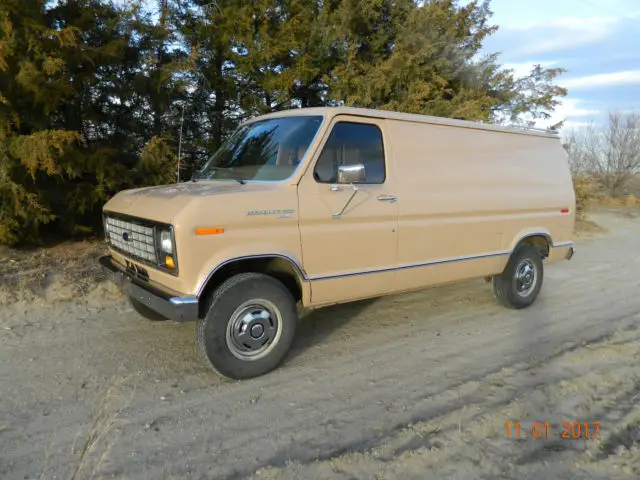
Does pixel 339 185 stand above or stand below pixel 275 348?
above

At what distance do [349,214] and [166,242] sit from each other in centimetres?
158

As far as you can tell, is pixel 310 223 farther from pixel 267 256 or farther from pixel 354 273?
pixel 354 273

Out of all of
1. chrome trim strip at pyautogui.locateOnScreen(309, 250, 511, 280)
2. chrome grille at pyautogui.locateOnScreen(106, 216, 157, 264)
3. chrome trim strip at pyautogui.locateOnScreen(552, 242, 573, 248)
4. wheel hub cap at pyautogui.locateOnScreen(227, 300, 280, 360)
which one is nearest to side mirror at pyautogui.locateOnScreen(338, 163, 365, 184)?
chrome trim strip at pyautogui.locateOnScreen(309, 250, 511, 280)

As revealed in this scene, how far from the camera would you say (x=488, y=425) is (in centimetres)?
301

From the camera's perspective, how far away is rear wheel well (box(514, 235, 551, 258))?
5.78 meters

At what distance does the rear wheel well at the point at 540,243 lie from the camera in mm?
5777

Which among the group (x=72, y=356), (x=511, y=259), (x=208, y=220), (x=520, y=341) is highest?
(x=208, y=220)

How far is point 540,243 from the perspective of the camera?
595cm

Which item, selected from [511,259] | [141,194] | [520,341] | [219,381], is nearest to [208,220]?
[141,194]

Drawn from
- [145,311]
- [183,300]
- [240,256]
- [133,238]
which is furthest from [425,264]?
[145,311]

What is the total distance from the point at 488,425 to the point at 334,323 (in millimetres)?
2298

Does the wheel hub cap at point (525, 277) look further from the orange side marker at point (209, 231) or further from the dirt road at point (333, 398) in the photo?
the orange side marker at point (209, 231)

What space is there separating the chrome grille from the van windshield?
0.93m

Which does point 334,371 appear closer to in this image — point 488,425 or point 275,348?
point 275,348
